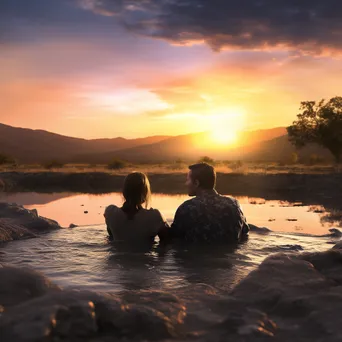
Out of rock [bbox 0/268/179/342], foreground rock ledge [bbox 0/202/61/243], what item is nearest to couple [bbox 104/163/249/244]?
foreground rock ledge [bbox 0/202/61/243]

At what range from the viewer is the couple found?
263 inches

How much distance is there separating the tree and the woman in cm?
4592

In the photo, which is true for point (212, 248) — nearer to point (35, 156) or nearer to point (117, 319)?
point (117, 319)

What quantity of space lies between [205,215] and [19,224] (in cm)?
356

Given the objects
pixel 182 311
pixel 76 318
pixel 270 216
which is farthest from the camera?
pixel 270 216

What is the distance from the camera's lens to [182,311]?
3.35 m

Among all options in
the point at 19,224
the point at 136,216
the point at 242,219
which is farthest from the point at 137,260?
the point at 19,224

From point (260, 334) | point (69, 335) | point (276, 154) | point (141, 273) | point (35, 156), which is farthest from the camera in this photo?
point (276, 154)

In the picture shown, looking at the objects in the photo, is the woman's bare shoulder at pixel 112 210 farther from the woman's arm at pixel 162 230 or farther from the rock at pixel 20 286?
the rock at pixel 20 286

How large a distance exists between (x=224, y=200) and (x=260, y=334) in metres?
3.82

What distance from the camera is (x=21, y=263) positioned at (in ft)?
18.8

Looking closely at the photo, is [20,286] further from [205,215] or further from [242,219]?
[242,219]

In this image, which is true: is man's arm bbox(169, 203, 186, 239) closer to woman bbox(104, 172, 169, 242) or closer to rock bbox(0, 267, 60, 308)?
woman bbox(104, 172, 169, 242)

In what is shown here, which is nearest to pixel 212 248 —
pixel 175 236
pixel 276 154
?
pixel 175 236
